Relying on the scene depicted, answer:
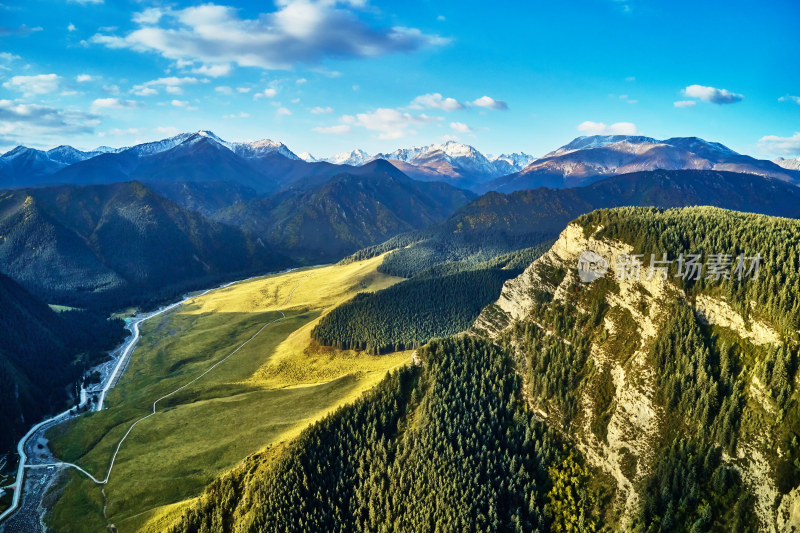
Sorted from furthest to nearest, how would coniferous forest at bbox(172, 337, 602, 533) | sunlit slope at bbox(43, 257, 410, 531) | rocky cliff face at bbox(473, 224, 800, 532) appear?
sunlit slope at bbox(43, 257, 410, 531)
coniferous forest at bbox(172, 337, 602, 533)
rocky cliff face at bbox(473, 224, 800, 532)

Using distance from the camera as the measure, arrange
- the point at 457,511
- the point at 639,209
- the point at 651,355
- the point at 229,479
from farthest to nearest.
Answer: the point at 639,209 < the point at 229,479 < the point at 651,355 < the point at 457,511

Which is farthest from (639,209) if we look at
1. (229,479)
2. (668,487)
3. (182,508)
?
(182,508)

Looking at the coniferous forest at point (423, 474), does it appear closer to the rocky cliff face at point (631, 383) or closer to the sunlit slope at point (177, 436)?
the rocky cliff face at point (631, 383)

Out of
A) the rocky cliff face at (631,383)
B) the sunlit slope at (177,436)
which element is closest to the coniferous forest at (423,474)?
the rocky cliff face at (631,383)

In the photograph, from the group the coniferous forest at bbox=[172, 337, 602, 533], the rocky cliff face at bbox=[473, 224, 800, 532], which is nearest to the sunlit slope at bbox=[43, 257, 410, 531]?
the coniferous forest at bbox=[172, 337, 602, 533]

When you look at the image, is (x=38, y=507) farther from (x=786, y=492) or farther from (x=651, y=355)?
(x=786, y=492)

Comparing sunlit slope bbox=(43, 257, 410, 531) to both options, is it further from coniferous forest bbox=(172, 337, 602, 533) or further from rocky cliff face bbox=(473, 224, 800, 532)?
rocky cliff face bbox=(473, 224, 800, 532)

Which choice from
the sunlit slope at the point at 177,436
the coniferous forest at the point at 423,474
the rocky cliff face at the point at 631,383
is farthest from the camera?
the sunlit slope at the point at 177,436

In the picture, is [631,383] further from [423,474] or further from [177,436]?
[177,436]
